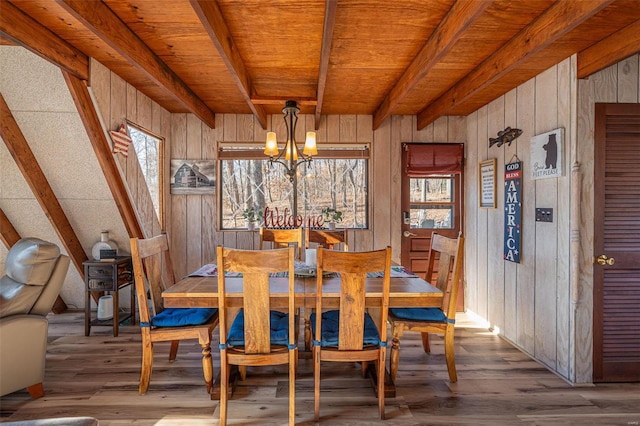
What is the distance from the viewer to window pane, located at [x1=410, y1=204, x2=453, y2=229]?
407 cm

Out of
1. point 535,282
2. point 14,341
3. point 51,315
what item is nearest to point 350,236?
point 535,282

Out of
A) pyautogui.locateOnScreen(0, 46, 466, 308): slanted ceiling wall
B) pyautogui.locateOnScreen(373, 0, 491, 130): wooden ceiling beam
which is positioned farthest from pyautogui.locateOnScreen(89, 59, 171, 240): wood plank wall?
pyautogui.locateOnScreen(373, 0, 491, 130): wooden ceiling beam

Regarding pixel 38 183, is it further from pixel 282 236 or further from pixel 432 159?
pixel 432 159

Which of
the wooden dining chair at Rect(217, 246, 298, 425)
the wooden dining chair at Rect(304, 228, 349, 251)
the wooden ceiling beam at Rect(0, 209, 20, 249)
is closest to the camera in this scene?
the wooden dining chair at Rect(217, 246, 298, 425)

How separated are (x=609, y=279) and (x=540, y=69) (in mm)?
1657

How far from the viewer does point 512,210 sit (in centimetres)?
303

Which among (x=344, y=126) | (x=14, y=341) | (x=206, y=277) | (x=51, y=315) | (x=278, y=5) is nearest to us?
(x=278, y=5)

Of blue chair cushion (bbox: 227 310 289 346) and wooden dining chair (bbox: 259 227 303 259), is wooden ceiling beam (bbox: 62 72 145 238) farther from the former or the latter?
blue chair cushion (bbox: 227 310 289 346)

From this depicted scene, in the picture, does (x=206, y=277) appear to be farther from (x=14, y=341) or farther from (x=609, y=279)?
(x=609, y=279)

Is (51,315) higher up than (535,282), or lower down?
lower down

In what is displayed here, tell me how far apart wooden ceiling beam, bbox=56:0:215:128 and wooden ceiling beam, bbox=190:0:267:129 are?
593 mm

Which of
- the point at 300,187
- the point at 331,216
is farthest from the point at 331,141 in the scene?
the point at 331,216

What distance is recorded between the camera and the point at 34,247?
2109 millimetres

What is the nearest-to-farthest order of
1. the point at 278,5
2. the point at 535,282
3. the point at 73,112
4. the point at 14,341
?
the point at 278,5 < the point at 14,341 < the point at 73,112 < the point at 535,282
